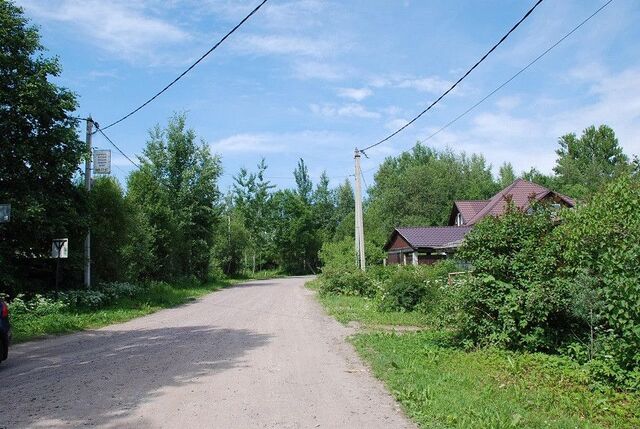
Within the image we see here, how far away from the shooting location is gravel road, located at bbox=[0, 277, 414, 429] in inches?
233

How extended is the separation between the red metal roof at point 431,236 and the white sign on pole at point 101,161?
2562 cm

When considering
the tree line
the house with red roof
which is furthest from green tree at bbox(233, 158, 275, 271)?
the house with red roof

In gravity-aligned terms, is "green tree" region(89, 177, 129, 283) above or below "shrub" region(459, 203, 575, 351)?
above

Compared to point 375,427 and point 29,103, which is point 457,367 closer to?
point 375,427

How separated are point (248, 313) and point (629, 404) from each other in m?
13.8

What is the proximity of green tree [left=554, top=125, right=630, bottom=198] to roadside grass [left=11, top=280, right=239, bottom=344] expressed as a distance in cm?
5527

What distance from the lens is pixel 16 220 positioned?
16266mm

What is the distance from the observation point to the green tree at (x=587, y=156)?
2611 inches

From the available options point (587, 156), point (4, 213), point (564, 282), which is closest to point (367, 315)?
point (564, 282)

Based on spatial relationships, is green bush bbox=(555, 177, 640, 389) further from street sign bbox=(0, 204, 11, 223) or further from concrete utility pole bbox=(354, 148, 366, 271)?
concrete utility pole bbox=(354, 148, 366, 271)

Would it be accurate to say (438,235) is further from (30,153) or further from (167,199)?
(30,153)

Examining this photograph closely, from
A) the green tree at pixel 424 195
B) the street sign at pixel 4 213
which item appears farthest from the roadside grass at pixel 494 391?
the green tree at pixel 424 195

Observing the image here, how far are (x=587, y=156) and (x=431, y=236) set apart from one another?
137 ft

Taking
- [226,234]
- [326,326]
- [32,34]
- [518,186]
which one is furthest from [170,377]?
[226,234]
